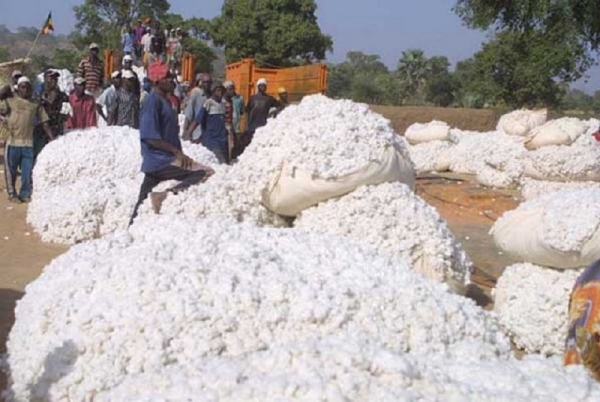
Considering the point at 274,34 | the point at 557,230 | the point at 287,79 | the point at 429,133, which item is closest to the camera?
the point at 557,230

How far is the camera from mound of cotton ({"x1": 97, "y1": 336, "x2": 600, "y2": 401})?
7.84 ft

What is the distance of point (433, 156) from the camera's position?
14.4 meters

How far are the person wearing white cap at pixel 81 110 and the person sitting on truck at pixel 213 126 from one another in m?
1.21

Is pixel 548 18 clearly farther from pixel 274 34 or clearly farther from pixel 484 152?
pixel 274 34

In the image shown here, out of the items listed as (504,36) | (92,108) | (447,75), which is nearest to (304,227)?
(92,108)

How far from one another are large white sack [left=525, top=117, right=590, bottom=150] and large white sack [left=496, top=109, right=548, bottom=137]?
77.3 inches

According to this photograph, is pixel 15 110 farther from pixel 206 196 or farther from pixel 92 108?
pixel 206 196

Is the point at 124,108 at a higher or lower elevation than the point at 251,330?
higher

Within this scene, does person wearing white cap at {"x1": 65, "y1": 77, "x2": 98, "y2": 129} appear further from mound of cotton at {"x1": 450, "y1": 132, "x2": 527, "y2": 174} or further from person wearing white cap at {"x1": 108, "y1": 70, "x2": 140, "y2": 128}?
mound of cotton at {"x1": 450, "y1": 132, "x2": 527, "y2": 174}

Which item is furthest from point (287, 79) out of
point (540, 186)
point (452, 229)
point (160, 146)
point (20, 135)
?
point (160, 146)

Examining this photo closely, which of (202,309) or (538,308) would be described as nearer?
(202,309)

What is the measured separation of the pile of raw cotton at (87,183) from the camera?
23.1 feet

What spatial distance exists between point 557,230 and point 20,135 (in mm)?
6512

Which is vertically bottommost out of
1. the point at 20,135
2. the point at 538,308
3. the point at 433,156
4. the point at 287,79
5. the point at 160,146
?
the point at 538,308
